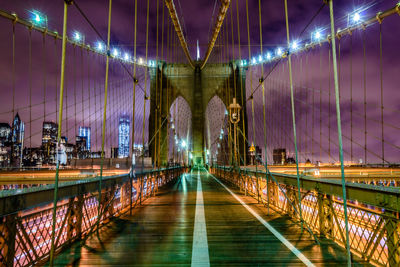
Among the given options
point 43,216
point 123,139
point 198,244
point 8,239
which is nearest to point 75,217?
point 43,216

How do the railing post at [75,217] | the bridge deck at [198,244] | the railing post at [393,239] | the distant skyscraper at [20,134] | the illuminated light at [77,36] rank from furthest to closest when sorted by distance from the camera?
the illuminated light at [77,36]
the distant skyscraper at [20,134]
the railing post at [75,217]
the bridge deck at [198,244]
the railing post at [393,239]

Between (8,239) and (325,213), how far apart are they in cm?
329

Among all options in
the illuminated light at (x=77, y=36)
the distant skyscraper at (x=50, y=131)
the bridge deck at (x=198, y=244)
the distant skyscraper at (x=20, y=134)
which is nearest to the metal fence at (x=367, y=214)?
the bridge deck at (x=198, y=244)

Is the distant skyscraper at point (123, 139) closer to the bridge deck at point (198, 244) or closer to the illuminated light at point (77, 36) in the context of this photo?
the illuminated light at point (77, 36)

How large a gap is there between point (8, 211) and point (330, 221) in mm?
3303

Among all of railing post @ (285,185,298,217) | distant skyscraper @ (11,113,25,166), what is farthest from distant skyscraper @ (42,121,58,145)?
railing post @ (285,185,298,217)

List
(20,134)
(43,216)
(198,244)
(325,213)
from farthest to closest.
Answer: (20,134) < (325,213) < (198,244) < (43,216)

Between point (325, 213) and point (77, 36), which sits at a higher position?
point (77, 36)

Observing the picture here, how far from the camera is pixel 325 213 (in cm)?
323

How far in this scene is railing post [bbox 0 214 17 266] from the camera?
196 centimetres

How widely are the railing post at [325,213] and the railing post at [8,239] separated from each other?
125 inches

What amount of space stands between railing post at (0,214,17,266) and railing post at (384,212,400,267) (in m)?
3.07

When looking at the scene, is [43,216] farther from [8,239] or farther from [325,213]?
[325,213]

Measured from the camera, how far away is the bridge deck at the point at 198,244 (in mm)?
2533
